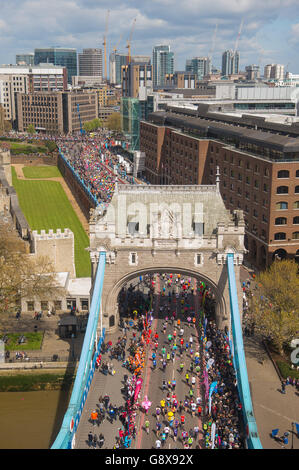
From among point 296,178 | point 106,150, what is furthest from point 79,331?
point 106,150

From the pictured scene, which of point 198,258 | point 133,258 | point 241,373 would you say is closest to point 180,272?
point 198,258

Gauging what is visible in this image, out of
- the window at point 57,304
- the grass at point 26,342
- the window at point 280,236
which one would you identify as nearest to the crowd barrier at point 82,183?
the window at point 280,236

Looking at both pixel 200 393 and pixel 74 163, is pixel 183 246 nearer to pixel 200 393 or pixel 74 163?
pixel 200 393

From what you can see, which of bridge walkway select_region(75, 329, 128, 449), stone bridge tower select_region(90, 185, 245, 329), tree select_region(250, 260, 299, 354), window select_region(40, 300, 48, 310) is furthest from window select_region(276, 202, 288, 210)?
window select_region(40, 300, 48, 310)

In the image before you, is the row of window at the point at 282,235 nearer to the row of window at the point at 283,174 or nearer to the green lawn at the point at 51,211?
the row of window at the point at 283,174

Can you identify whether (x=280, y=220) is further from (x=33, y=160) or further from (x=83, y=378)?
(x=33, y=160)

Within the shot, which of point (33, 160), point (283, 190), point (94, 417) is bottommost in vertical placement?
point (94, 417)
